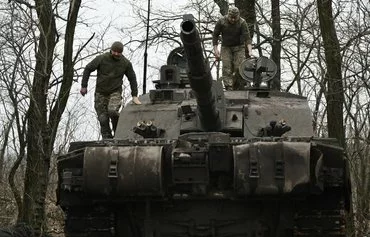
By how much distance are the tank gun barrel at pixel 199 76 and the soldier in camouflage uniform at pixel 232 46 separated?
3.32 metres

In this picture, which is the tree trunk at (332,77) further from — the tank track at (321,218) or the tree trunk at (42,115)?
the tank track at (321,218)

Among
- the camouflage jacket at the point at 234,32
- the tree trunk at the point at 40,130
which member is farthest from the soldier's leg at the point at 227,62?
the tree trunk at the point at 40,130

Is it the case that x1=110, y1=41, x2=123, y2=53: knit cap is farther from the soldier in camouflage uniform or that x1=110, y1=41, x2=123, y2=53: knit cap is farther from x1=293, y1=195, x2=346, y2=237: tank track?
x1=293, y1=195, x2=346, y2=237: tank track

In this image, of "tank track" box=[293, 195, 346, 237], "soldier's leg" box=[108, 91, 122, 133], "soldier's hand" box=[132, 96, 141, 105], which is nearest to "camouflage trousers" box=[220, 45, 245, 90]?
"soldier's leg" box=[108, 91, 122, 133]

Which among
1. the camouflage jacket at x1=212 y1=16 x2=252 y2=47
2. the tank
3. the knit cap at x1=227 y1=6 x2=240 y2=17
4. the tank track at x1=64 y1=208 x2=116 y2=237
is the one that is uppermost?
the knit cap at x1=227 y1=6 x2=240 y2=17

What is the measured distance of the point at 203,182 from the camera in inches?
340

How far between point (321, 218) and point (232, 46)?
4.92 meters

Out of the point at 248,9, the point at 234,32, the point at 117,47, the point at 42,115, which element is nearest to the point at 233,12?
the point at 234,32

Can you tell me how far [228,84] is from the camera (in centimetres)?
1281

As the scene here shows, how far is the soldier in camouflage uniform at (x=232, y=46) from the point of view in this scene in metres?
12.8

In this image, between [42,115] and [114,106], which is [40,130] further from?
[114,106]

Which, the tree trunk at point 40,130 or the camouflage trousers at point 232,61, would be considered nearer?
the tree trunk at point 40,130

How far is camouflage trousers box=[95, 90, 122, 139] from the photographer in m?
11.8

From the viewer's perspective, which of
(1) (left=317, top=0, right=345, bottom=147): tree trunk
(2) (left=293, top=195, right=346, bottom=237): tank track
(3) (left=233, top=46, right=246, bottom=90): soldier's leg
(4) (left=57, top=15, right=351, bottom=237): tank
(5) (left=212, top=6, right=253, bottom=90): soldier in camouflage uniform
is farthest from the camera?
(1) (left=317, top=0, right=345, bottom=147): tree trunk
